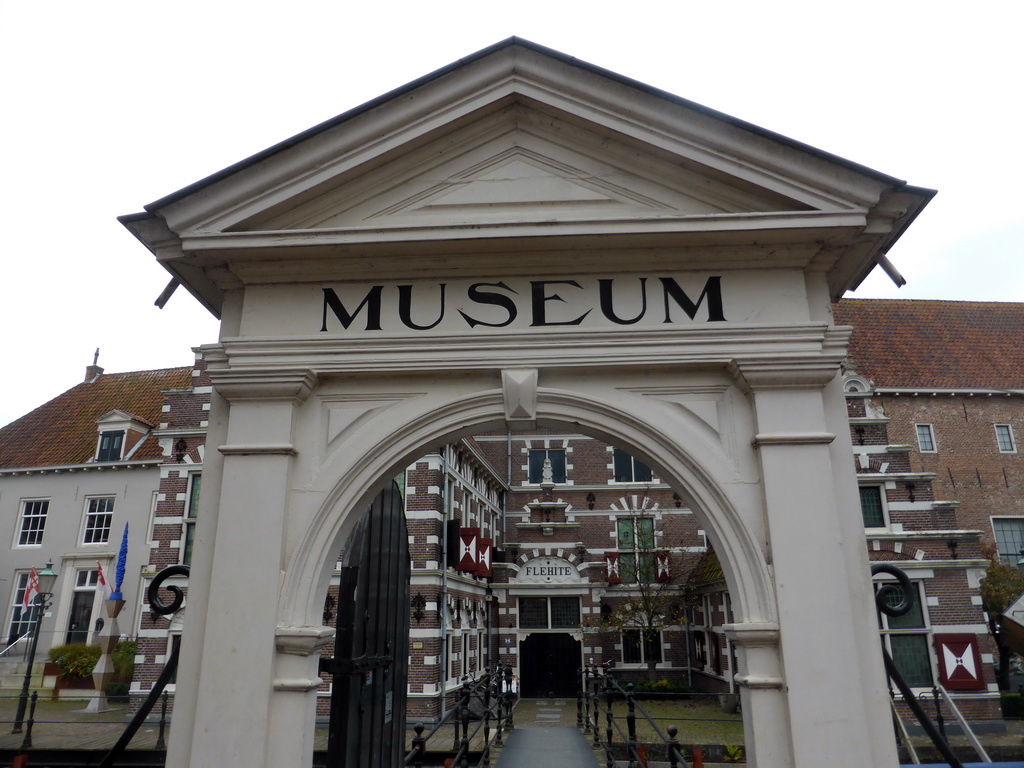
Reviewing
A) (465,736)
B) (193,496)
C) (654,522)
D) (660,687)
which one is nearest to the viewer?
(465,736)

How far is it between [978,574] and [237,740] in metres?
19.9

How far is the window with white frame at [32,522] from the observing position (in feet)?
87.6

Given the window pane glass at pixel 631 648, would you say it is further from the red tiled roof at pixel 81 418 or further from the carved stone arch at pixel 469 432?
the carved stone arch at pixel 469 432

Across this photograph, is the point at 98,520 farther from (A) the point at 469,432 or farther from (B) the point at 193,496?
(A) the point at 469,432

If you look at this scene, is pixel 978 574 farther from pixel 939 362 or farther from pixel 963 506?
pixel 939 362

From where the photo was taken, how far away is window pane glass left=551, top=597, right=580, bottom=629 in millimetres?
24297

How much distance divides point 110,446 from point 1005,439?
33.5m

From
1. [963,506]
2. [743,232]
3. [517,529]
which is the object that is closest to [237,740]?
[743,232]

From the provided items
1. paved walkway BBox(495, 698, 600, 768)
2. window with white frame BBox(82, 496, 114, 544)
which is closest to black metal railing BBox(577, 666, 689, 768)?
paved walkway BBox(495, 698, 600, 768)

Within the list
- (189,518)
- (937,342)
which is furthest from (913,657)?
(189,518)

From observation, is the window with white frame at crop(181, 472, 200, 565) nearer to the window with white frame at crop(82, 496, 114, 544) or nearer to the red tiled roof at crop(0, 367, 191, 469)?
the red tiled roof at crop(0, 367, 191, 469)

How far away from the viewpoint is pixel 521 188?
4.45 meters

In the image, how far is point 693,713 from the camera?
18.9 metres

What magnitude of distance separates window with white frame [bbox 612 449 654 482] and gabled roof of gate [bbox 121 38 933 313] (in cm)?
2145
